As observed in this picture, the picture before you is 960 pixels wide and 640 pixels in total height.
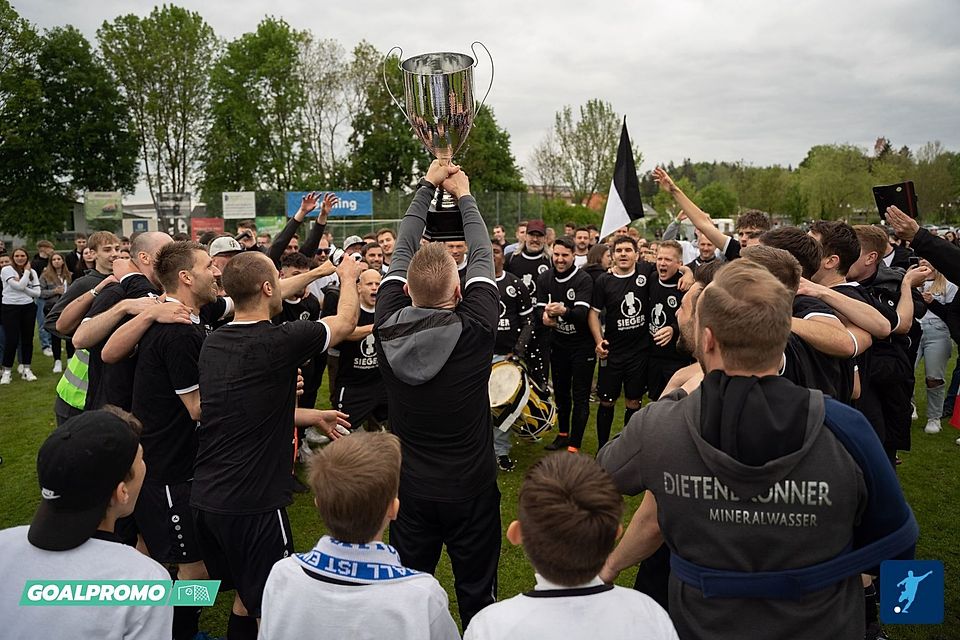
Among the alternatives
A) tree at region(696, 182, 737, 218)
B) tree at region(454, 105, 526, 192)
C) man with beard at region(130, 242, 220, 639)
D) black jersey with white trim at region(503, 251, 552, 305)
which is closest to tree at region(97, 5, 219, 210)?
tree at region(454, 105, 526, 192)

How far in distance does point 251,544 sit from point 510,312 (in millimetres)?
3972

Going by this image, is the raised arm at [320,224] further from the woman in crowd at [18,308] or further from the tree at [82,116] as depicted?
the tree at [82,116]

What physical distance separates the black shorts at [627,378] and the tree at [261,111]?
37505mm

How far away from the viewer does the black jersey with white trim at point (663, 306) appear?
635 cm

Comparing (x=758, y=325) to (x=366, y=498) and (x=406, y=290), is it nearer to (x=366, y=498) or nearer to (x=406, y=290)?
(x=366, y=498)

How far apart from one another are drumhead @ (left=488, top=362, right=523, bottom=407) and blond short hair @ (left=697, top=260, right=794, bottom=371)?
4123 millimetres

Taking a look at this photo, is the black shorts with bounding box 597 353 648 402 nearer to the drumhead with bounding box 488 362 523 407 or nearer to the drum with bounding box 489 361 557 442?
the drum with bounding box 489 361 557 442

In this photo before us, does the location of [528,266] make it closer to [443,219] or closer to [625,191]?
[625,191]

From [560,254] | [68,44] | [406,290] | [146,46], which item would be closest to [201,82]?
[146,46]

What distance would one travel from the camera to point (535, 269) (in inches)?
328

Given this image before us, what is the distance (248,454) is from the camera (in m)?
3.01

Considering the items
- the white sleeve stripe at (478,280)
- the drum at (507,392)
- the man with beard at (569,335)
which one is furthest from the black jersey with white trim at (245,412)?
the man with beard at (569,335)

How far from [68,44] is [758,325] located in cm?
4416

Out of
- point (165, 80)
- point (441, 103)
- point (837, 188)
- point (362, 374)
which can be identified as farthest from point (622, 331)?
point (837, 188)
